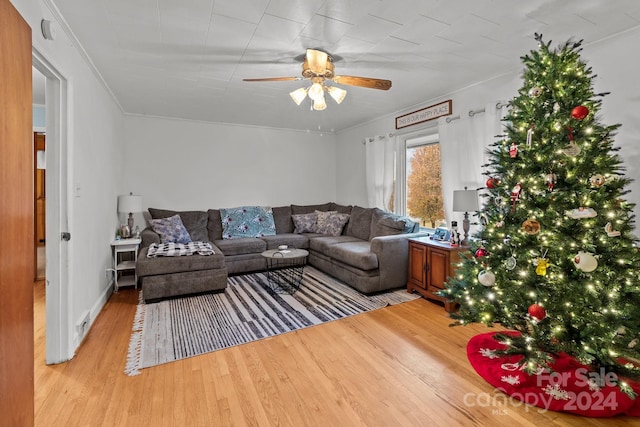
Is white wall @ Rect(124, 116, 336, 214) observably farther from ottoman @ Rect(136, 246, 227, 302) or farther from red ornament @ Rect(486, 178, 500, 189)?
red ornament @ Rect(486, 178, 500, 189)

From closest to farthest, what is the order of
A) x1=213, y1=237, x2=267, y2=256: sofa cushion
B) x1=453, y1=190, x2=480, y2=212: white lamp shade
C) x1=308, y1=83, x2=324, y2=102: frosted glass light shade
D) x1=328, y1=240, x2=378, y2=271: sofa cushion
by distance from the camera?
1. x1=308, y1=83, x2=324, y2=102: frosted glass light shade
2. x1=453, y1=190, x2=480, y2=212: white lamp shade
3. x1=328, y1=240, x2=378, y2=271: sofa cushion
4. x1=213, y1=237, x2=267, y2=256: sofa cushion

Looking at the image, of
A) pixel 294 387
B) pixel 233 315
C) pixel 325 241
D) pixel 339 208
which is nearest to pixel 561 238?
pixel 294 387

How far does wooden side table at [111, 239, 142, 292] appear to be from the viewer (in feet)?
12.2

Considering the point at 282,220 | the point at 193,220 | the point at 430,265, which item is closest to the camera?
the point at 430,265

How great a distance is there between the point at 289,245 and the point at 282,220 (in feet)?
2.61

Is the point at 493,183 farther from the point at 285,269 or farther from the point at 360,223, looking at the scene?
the point at 285,269

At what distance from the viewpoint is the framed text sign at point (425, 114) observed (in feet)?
12.5

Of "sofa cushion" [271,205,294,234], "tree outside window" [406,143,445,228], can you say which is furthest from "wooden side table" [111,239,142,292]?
"tree outside window" [406,143,445,228]

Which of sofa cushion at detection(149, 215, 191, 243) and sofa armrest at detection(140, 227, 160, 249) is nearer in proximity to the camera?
sofa armrest at detection(140, 227, 160, 249)

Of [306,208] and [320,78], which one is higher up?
[320,78]

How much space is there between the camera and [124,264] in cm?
384

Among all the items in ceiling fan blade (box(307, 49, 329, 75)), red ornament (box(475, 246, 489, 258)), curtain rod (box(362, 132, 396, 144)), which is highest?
ceiling fan blade (box(307, 49, 329, 75))

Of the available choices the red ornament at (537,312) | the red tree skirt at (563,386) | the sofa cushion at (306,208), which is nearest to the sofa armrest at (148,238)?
the sofa cushion at (306,208)

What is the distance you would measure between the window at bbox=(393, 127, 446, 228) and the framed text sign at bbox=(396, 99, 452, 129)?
0.20m
